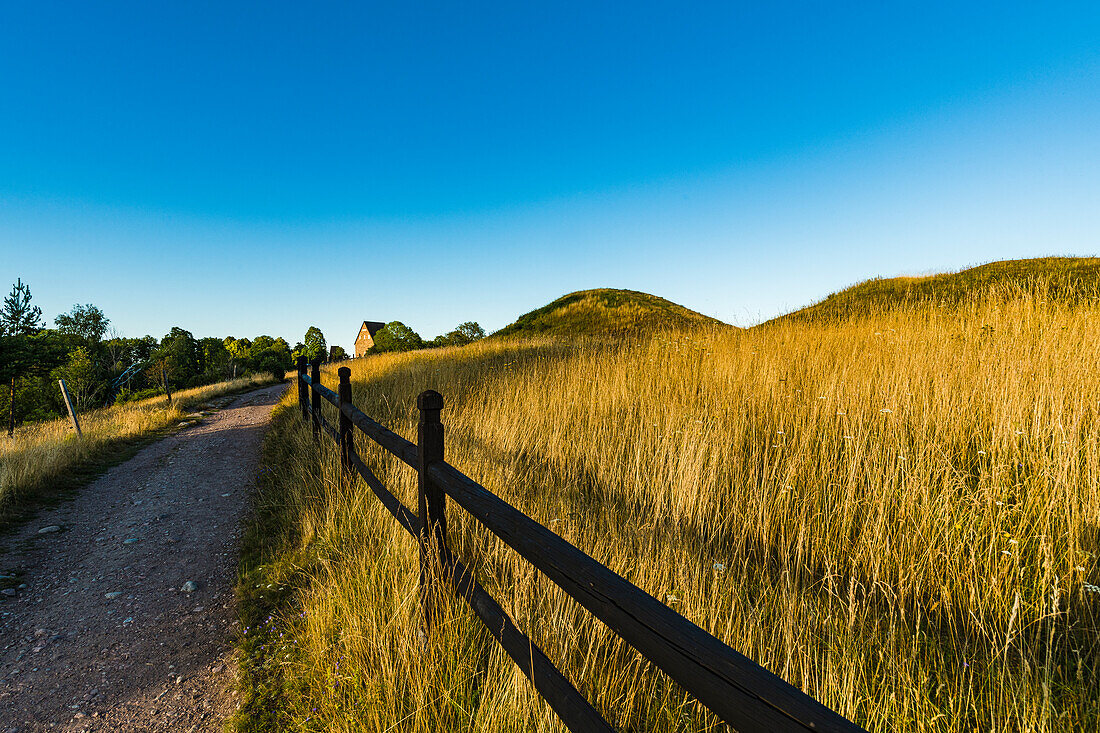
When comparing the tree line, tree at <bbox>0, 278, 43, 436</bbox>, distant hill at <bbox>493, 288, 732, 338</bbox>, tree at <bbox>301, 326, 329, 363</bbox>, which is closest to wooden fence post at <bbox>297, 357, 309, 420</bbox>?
the tree line

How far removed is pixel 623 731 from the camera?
5.71 ft

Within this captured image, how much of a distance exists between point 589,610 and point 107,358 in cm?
7898

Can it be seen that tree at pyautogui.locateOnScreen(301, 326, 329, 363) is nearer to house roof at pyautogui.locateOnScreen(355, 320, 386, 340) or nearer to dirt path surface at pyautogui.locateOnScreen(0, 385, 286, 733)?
house roof at pyautogui.locateOnScreen(355, 320, 386, 340)

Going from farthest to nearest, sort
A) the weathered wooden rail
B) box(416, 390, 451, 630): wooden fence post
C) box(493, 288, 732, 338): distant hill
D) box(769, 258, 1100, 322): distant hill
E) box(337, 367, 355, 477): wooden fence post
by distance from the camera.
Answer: box(493, 288, 732, 338): distant hill < box(769, 258, 1100, 322): distant hill < box(337, 367, 355, 477): wooden fence post < box(416, 390, 451, 630): wooden fence post < the weathered wooden rail

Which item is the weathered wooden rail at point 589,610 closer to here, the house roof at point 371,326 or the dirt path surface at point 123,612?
the dirt path surface at point 123,612

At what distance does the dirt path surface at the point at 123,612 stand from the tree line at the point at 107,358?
4750 millimetres

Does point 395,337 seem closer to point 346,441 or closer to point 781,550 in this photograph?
point 346,441

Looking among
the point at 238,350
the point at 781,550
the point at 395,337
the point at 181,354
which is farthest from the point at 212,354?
the point at 781,550

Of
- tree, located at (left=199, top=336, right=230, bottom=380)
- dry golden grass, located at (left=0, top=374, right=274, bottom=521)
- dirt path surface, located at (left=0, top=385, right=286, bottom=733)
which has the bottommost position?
dirt path surface, located at (left=0, top=385, right=286, bottom=733)

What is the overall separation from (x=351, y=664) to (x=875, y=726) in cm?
238

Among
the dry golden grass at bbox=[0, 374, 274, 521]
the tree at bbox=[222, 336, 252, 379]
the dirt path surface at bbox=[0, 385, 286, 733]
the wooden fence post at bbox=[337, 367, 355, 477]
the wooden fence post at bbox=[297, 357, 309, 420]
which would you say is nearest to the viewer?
the dirt path surface at bbox=[0, 385, 286, 733]

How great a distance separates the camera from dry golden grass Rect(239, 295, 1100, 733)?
1.75 m

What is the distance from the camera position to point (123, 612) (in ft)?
11.8

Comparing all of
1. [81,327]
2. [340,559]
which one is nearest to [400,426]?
[340,559]
